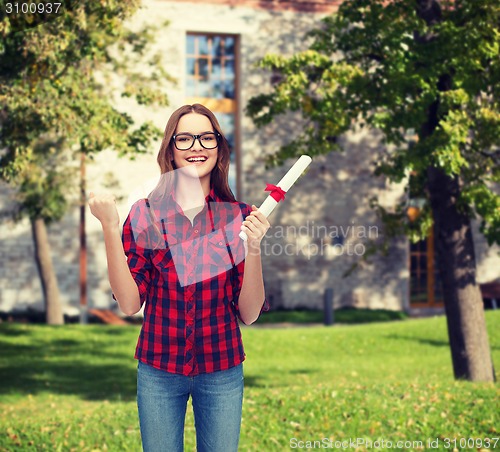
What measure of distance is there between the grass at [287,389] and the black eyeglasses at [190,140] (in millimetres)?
4471

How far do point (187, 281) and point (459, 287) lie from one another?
8.36m

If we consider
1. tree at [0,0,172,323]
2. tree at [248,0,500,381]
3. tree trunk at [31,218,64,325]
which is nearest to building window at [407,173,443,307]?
tree trunk at [31,218,64,325]

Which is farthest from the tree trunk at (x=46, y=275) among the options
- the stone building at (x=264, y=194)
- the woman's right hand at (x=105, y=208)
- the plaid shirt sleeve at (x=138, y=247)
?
the woman's right hand at (x=105, y=208)

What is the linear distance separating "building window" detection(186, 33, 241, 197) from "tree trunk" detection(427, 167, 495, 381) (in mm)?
12587

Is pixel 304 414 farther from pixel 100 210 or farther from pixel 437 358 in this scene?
pixel 437 358

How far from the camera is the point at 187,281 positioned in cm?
300

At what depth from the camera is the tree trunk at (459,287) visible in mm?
10680

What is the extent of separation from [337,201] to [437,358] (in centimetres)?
952

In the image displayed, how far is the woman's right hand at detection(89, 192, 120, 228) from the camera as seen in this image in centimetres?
273

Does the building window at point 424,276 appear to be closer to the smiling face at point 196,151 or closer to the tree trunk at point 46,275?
the tree trunk at point 46,275

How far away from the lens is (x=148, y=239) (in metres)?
3.07

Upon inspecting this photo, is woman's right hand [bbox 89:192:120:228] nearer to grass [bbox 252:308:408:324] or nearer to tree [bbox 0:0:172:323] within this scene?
tree [bbox 0:0:172:323]

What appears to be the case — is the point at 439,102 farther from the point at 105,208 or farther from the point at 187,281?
the point at 105,208

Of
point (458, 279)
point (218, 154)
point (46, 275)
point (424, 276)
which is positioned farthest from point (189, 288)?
point (424, 276)
